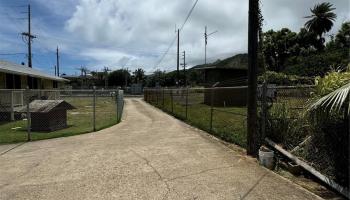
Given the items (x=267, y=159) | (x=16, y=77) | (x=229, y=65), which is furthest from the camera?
(x=229, y=65)

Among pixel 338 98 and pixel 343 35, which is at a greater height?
pixel 343 35

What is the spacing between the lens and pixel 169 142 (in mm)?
10539

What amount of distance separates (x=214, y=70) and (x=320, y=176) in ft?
96.4

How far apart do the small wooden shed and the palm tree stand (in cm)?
6025

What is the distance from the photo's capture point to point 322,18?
64.8 m

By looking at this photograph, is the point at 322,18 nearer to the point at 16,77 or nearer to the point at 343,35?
the point at 343,35

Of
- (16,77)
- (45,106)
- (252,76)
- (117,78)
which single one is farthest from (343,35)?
(117,78)

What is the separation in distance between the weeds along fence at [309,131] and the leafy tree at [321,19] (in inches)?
2449

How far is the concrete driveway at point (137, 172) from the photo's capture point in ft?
18.6

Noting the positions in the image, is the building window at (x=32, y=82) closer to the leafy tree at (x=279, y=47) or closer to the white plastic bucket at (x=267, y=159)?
the white plastic bucket at (x=267, y=159)

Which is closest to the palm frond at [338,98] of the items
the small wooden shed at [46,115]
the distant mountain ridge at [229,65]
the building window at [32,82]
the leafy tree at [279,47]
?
the small wooden shed at [46,115]

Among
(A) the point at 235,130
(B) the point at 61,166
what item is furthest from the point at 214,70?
(B) the point at 61,166

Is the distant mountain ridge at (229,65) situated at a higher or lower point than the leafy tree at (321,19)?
lower

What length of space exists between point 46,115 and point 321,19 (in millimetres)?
61560
